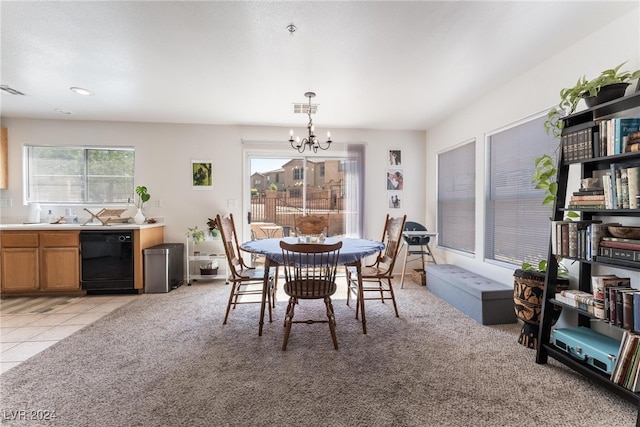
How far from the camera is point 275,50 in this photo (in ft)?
7.70

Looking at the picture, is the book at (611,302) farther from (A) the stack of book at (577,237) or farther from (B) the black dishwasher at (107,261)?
(B) the black dishwasher at (107,261)

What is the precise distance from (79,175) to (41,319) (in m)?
2.39

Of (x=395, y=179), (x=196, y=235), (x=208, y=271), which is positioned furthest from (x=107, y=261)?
(x=395, y=179)

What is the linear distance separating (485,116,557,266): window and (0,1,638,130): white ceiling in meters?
0.65

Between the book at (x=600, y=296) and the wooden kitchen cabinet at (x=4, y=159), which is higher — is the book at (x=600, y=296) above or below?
below

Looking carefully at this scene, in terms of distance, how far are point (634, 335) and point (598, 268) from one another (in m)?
0.69

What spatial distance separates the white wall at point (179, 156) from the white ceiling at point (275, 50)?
0.65m

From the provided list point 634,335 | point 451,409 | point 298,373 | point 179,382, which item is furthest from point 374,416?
point 634,335

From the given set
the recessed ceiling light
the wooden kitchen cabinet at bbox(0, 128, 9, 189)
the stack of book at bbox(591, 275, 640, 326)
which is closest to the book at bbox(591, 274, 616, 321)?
the stack of book at bbox(591, 275, 640, 326)

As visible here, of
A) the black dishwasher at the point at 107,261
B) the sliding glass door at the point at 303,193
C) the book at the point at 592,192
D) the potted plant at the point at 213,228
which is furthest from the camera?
the sliding glass door at the point at 303,193

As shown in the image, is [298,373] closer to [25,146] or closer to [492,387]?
[492,387]

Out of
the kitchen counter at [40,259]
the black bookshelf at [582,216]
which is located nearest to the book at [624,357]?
the black bookshelf at [582,216]

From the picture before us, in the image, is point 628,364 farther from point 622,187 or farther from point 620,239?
point 622,187

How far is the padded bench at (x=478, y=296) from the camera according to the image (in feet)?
9.18
